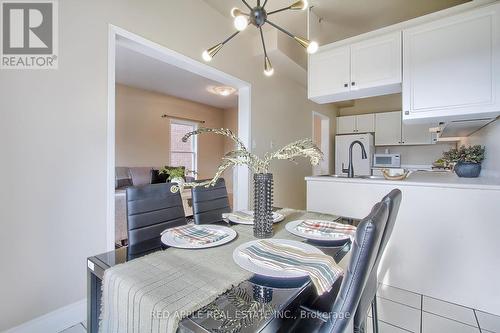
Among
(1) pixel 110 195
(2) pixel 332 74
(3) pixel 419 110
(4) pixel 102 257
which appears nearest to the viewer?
(4) pixel 102 257

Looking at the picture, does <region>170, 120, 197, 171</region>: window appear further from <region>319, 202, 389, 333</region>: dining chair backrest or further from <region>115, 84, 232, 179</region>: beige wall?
<region>319, 202, 389, 333</region>: dining chair backrest

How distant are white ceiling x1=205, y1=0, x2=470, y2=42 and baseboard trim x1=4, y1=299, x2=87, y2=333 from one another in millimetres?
2915

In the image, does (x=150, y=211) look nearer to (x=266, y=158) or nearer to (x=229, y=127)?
(x=266, y=158)

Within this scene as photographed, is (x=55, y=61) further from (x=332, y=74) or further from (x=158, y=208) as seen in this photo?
(x=332, y=74)

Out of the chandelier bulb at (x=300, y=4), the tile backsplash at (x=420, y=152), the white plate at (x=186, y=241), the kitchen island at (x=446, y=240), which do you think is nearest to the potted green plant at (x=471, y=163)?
the kitchen island at (x=446, y=240)

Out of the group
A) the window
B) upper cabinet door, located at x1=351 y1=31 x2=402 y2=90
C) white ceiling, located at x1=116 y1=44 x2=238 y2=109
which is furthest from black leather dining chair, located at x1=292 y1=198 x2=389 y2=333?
the window

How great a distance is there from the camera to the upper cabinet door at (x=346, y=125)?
546 centimetres

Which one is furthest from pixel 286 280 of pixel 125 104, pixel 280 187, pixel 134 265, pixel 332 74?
pixel 125 104

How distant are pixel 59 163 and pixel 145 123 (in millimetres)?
3811

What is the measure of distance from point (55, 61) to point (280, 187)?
2.90m

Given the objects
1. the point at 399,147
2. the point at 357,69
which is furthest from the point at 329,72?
the point at 399,147

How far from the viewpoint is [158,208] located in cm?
145

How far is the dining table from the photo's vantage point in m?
0.63

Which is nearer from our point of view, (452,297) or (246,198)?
(452,297)
